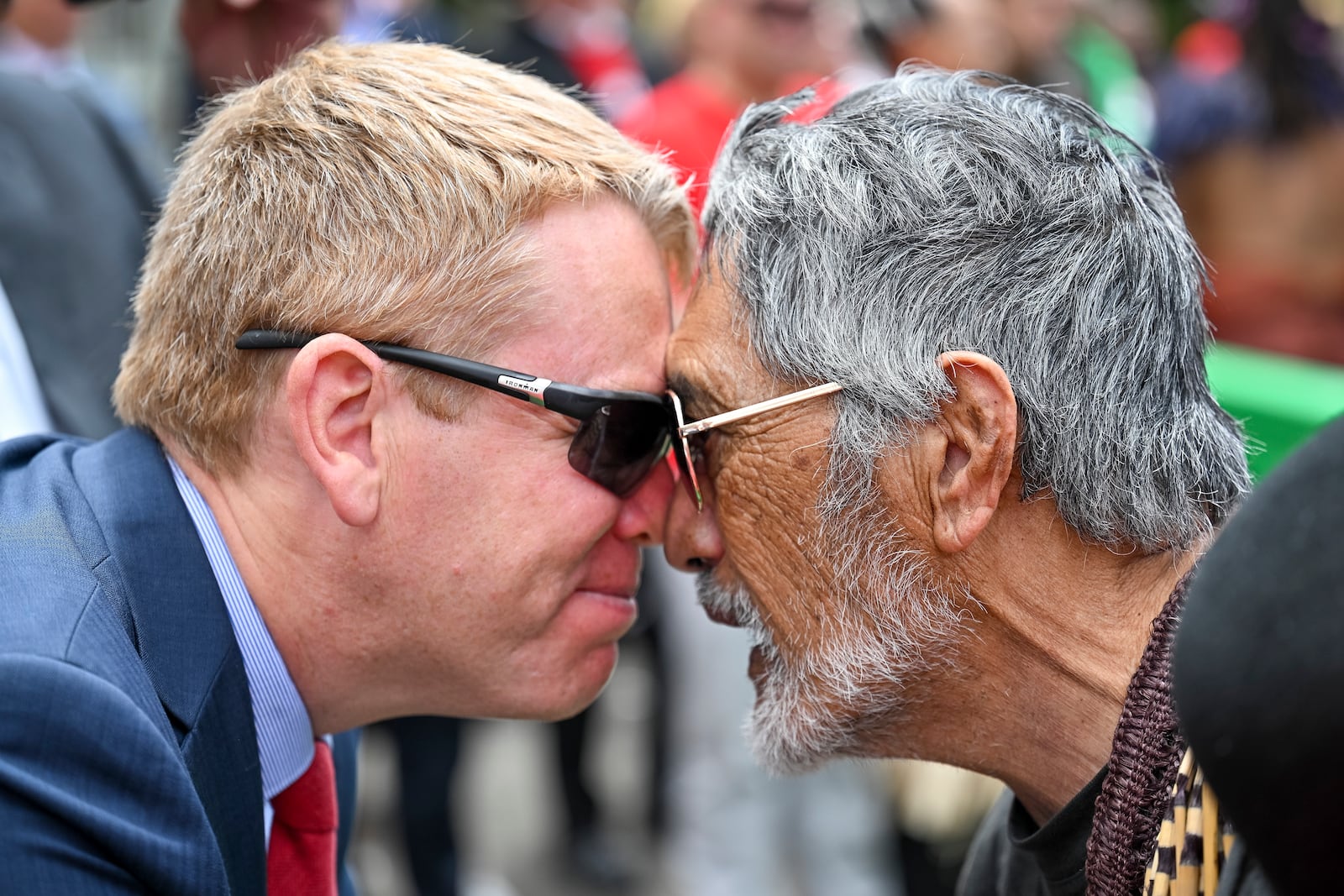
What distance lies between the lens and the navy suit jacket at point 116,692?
1.65 metres

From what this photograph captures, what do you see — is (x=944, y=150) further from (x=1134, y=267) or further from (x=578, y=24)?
(x=578, y=24)

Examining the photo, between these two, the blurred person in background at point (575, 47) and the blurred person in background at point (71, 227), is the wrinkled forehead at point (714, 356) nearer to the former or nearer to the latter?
the blurred person in background at point (71, 227)

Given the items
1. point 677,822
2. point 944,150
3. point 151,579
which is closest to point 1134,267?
point 944,150

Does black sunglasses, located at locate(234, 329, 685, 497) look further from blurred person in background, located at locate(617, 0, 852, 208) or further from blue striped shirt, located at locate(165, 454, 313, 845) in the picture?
blurred person in background, located at locate(617, 0, 852, 208)

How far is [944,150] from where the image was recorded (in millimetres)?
2133

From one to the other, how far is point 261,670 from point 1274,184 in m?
4.88

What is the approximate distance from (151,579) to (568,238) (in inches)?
34.6

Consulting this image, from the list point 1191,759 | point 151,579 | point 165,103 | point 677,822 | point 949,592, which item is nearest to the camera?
point 1191,759

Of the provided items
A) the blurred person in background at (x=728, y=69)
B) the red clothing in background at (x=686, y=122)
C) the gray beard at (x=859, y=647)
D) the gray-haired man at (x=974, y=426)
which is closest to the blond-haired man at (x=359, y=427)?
the gray-haired man at (x=974, y=426)

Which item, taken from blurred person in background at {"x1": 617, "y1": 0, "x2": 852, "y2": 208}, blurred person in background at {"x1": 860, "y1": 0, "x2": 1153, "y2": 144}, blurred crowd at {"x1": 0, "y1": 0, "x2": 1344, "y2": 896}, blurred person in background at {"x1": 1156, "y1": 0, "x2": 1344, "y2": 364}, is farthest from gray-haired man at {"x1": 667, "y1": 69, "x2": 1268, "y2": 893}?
blurred person in background at {"x1": 1156, "y1": 0, "x2": 1344, "y2": 364}

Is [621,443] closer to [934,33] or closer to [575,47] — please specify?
[934,33]

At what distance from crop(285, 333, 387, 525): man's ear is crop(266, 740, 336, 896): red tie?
1.71ft

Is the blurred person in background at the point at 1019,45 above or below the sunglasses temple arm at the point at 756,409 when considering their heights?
above

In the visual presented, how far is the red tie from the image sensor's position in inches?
89.3
